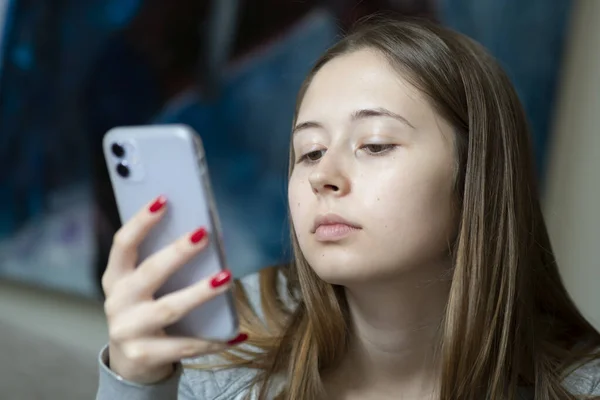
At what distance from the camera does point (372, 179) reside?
1.84 ft

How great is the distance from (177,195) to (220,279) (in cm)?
8

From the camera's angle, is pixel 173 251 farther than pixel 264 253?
No

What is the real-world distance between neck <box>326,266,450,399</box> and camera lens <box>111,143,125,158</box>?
284mm

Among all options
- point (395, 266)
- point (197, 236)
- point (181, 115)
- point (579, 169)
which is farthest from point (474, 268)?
point (181, 115)

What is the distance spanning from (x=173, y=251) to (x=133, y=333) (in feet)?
0.24

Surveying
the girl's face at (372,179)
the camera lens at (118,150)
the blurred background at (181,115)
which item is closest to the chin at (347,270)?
the girl's face at (372,179)

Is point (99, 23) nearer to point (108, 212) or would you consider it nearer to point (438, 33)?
point (108, 212)

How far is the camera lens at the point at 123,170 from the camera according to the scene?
50 cm

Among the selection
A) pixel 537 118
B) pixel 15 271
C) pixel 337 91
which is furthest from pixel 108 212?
pixel 537 118

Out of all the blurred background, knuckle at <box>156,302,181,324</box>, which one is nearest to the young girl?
knuckle at <box>156,302,181,324</box>

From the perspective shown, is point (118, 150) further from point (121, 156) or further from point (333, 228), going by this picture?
point (333, 228)

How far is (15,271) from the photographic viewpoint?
1245 millimetres

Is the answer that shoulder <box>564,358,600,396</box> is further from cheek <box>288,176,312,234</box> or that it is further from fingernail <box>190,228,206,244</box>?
fingernail <box>190,228,206,244</box>

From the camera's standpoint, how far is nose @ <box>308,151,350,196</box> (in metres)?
0.56
